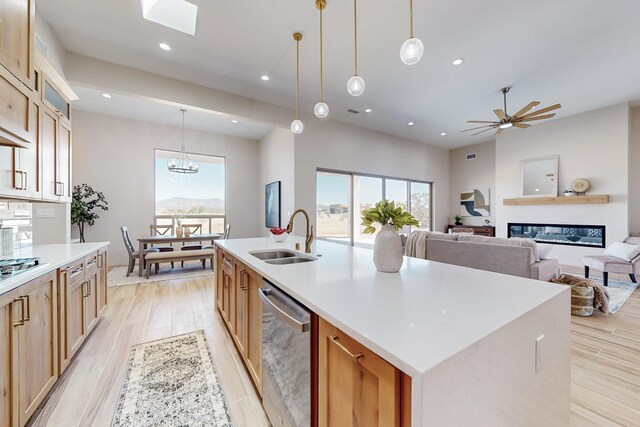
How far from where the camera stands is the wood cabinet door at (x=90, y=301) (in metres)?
2.25

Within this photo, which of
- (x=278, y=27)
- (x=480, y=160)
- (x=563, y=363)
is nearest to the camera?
(x=563, y=363)

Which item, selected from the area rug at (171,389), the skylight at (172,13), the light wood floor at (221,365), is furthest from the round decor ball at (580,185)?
the skylight at (172,13)

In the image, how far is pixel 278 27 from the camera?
2770 millimetres

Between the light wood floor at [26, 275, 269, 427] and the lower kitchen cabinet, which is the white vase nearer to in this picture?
the light wood floor at [26, 275, 269, 427]

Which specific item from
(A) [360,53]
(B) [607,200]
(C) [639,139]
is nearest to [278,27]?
(A) [360,53]

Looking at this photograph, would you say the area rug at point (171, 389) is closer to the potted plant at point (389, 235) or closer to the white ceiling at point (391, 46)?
the potted plant at point (389, 235)

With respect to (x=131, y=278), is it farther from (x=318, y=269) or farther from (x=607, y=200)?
(x=607, y=200)

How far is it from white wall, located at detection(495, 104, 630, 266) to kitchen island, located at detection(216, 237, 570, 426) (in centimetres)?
586

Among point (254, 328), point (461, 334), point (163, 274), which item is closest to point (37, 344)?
point (254, 328)

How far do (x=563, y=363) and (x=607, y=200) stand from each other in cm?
595

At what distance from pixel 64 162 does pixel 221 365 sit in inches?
98.3

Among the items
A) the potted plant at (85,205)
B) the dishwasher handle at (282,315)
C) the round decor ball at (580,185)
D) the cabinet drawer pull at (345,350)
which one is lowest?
the dishwasher handle at (282,315)

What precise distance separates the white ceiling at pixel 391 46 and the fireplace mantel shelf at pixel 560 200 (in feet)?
6.03

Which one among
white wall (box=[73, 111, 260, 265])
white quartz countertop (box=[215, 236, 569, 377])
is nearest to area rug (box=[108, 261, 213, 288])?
white wall (box=[73, 111, 260, 265])
